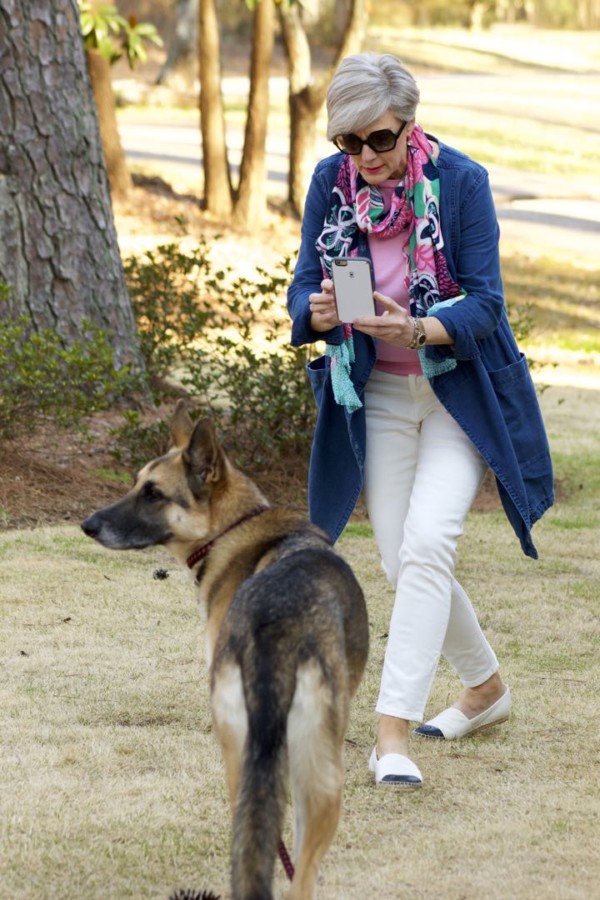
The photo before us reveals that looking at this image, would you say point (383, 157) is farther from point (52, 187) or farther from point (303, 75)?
point (303, 75)

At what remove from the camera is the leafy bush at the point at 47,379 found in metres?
7.92

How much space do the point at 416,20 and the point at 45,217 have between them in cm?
5650

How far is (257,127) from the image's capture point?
58.9 feet

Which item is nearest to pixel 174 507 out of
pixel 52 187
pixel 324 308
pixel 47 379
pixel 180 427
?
pixel 180 427

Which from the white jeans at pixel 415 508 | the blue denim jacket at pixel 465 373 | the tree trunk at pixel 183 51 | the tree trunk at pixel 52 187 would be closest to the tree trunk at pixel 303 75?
the tree trunk at pixel 52 187

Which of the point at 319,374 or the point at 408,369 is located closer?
the point at 408,369

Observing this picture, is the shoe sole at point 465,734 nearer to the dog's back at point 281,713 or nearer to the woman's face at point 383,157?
the dog's back at point 281,713

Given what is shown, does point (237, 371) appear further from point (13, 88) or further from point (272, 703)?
point (272, 703)

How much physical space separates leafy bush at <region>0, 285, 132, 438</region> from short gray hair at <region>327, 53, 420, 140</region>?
12.4 ft

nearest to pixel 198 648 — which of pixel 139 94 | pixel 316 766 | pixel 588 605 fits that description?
pixel 588 605

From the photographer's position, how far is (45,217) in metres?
9.31

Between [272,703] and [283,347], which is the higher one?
[272,703]

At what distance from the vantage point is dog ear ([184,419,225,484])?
4320mm

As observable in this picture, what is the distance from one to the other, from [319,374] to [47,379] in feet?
11.6
